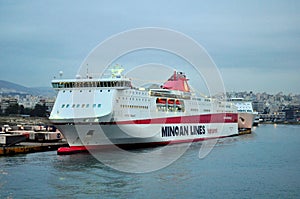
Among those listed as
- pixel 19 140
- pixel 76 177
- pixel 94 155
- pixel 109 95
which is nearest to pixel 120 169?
pixel 76 177

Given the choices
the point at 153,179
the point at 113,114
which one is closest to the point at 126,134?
the point at 113,114

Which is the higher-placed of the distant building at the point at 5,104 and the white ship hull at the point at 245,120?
the distant building at the point at 5,104

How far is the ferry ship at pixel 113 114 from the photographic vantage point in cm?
2589

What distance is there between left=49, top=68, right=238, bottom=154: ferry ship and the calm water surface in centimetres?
171

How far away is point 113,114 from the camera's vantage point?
86.9 feet

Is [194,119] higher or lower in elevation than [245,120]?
higher

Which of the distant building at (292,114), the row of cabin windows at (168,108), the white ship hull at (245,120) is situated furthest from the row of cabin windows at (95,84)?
the distant building at (292,114)

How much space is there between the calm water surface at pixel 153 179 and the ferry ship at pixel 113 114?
171 centimetres

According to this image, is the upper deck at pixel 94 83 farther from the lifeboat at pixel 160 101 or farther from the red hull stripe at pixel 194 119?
the lifeboat at pixel 160 101

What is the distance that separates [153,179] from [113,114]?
804 cm

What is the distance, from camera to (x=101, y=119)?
2572cm

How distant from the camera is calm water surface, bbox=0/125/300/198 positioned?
16.7 meters

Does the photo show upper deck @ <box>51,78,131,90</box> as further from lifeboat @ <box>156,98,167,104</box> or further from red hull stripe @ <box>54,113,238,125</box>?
lifeboat @ <box>156,98,167,104</box>

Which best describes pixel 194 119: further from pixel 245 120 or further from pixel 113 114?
pixel 245 120
